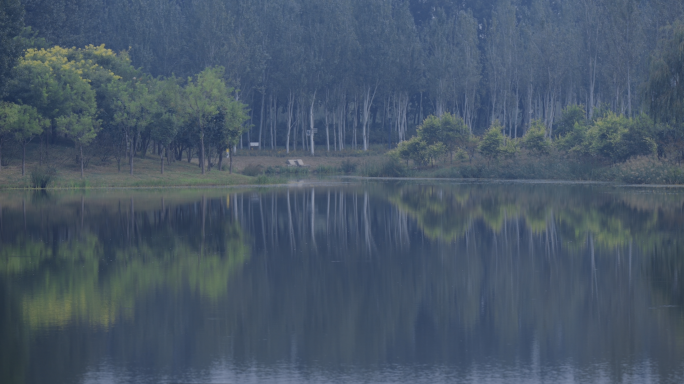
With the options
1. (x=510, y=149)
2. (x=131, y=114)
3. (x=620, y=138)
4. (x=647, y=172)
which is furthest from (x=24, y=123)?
(x=647, y=172)

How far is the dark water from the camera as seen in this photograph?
1003 centimetres

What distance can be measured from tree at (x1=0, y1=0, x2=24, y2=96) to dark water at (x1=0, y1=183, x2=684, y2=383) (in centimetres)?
2746

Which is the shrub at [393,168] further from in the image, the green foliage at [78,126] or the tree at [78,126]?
the green foliage at [78,126]

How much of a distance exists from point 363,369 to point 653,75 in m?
46.5

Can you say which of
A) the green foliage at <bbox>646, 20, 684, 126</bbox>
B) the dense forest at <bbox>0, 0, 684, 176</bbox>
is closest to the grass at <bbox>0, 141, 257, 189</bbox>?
the dense forest at <bbox>0, 0, 684, 176</bbox>

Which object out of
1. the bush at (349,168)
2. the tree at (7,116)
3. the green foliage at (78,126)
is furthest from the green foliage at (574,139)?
the tree at (7,116)

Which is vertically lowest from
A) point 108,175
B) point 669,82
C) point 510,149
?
point 108,175

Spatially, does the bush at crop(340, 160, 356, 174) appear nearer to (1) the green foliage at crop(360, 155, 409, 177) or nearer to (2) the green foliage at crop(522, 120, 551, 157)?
(1) the green foliage at crop(360, 155, 409, 177)

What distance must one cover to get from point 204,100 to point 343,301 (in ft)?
175

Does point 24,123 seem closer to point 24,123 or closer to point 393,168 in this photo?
point 24,123

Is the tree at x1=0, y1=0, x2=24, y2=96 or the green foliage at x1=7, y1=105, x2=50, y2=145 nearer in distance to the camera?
the tree at x1=0, y1=0, x2=24, y2=96

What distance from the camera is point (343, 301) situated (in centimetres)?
1405

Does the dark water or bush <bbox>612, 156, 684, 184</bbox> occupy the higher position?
bush <bbox>612, 156, 684, 184</bbox>

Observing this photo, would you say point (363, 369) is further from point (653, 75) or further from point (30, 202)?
point (653, 75)
